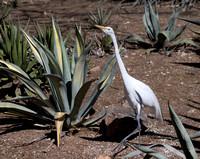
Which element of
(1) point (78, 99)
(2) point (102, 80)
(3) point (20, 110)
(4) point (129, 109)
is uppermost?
(2) point (102, 80)

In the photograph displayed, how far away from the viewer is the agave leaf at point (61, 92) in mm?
2467

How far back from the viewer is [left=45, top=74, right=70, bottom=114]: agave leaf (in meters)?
2.47

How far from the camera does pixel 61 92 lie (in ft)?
8.63

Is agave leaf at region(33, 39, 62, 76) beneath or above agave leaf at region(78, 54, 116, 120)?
above

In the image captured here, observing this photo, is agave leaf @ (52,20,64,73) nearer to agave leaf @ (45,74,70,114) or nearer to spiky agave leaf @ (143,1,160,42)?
agave leaf @ (45,74,70,114)

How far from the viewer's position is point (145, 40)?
5574mm

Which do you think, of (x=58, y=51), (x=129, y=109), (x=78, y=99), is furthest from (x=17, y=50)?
(x=129, y=109)

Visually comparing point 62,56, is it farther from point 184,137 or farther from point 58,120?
point 184,137

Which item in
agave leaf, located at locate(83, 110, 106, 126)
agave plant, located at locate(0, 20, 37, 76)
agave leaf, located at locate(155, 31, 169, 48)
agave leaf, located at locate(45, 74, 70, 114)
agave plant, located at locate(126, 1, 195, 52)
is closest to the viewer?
agave leaf, located at locate(45, 74, 70, 114)

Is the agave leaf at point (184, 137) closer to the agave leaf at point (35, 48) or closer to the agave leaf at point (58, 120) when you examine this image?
the agave leaf at point (58, 120)

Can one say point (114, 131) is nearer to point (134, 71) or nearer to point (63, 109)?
point (63, 109)

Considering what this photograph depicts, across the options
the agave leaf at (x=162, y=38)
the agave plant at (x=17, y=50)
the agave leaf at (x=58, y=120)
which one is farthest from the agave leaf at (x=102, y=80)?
the agave leaf at (x=162, y=38)

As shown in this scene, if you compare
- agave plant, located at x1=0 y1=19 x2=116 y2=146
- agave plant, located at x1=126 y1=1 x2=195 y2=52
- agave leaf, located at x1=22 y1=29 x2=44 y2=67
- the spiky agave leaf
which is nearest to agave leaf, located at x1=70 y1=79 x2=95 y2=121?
Result: agave plant, located at x1=0 y1=19 x2=116 y2=146

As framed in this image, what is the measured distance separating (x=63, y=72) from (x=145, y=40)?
3140 mm
